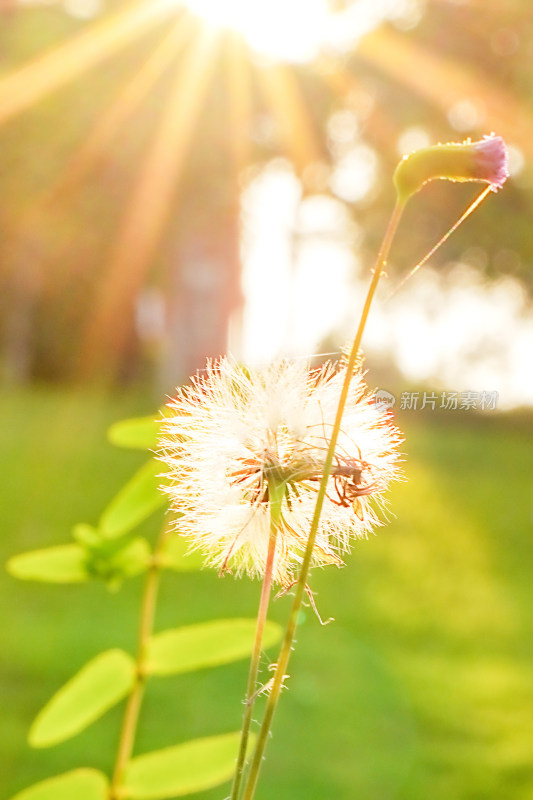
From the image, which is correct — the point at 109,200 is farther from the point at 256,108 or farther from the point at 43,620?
the point at 43,620

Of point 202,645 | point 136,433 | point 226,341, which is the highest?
point 226,341

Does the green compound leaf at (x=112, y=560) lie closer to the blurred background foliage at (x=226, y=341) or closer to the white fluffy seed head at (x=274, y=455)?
the white fluffy seed head at (x=274, y=455)

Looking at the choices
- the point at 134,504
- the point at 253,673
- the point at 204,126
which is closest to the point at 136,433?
the point at 134,504

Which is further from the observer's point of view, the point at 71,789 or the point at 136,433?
the point at 136,433

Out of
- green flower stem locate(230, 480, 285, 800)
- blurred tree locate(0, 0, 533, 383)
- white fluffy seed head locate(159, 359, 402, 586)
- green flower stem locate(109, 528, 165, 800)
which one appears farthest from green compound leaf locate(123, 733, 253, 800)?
blurred tree locate(0, 0, 533, 383)

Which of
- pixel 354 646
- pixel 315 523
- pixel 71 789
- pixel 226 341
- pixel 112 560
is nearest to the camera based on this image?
pixel 315 523

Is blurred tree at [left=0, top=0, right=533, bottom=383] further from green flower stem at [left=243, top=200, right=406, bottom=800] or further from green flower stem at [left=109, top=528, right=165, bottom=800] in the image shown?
green flower stem at [left=243, top=200, right=406, bottom=800]

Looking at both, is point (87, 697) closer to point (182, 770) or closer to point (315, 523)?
point (182, 770)
